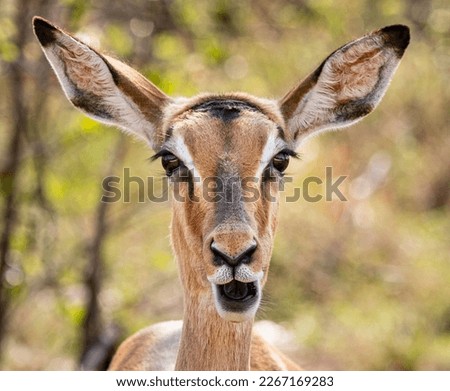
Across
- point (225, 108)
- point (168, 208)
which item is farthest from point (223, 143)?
point (168, 208)

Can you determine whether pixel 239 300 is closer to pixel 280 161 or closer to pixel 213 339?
pixel 213 339

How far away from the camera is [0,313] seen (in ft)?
33.8

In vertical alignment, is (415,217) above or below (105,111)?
below

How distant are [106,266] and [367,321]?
14.0ft

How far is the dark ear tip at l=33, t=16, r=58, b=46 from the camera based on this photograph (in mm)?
5238

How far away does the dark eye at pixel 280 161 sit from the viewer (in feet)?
17.1

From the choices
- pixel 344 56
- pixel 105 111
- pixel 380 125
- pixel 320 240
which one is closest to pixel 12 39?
pixel 105 111

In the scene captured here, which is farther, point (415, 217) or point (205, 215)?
point (415, 217)

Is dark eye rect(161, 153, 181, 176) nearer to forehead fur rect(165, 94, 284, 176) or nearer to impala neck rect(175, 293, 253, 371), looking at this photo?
forehead fur rect(165, 94, 284, 176)

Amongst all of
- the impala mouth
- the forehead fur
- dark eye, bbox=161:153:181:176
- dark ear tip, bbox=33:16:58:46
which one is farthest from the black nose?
dark ear tip, bbox=33:16:58:46

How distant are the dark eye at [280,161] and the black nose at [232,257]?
2.58 ft

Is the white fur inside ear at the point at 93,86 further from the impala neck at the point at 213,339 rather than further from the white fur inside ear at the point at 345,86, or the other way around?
the impala neck at the point at 213,339

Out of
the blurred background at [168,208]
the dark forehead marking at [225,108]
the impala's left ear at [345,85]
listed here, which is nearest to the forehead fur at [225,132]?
the dark forehead marking at [225,108]

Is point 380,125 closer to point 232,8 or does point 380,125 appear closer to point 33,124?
point 232,8
